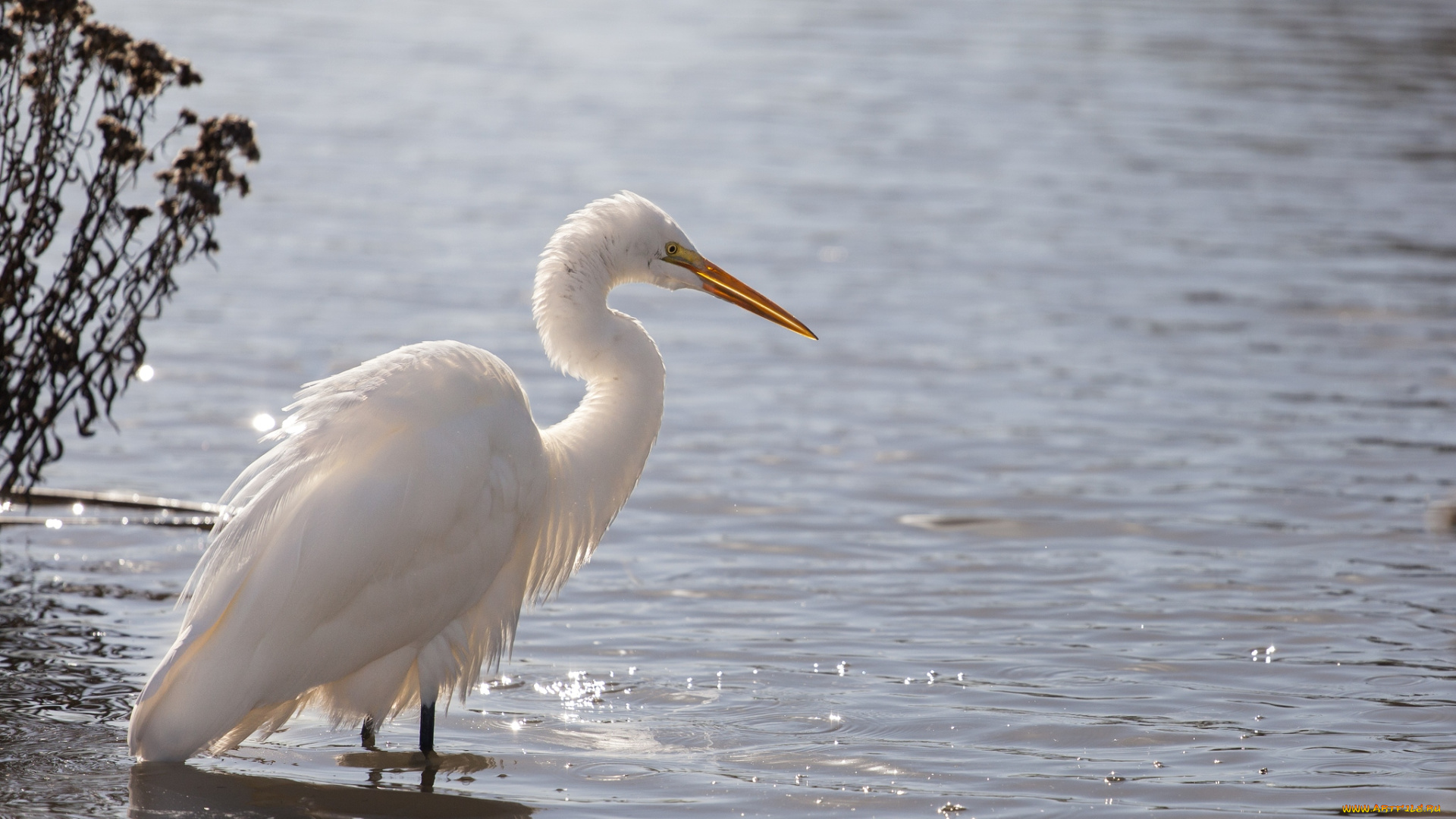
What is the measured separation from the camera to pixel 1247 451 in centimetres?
897

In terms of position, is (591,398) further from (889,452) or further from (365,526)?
(889,452)

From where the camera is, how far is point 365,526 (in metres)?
4.91

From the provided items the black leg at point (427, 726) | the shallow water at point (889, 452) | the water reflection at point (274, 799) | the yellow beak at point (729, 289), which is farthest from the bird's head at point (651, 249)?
the water reflection at point (274, 799)

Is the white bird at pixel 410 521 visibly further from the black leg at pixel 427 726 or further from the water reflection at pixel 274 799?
the water reflection at pixel 274 799

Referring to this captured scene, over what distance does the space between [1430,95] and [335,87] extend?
13895mm

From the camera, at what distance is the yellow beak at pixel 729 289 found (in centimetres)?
583

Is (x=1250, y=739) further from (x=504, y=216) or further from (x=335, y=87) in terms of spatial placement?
(x=335, y=87)

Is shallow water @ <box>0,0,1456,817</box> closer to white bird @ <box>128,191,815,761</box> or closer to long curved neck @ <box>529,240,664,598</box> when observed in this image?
white bird @ <box>128,191,815,761</box>

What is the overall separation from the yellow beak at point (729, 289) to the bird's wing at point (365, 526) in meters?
0.88

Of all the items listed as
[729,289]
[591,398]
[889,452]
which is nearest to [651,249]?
[729,289]

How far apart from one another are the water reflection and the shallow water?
0.02 metres

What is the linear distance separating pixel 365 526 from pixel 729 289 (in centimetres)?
170

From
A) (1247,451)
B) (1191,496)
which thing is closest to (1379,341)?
(1247,451)

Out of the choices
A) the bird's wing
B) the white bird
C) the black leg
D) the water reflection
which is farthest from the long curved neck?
the water reflection
